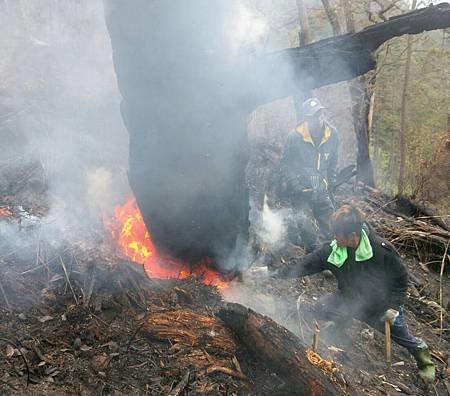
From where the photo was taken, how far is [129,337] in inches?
131

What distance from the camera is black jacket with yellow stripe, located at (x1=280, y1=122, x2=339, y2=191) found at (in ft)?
21.7

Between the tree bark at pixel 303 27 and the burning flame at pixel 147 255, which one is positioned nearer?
the burning flame at pixel 147 255

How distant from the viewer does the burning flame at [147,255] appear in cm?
498

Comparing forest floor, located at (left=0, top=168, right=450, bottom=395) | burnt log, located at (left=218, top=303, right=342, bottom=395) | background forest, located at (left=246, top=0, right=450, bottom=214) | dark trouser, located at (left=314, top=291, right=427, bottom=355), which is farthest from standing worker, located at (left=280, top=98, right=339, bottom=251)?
burnt log, located at (left=218, top=303, right=342, bottom=395)

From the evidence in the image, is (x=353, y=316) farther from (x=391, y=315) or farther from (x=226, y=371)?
(x=226, y=371)

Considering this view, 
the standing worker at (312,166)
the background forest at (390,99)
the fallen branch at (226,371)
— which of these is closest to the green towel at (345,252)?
the fallen branch at (226,371)

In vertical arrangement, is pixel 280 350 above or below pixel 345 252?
below

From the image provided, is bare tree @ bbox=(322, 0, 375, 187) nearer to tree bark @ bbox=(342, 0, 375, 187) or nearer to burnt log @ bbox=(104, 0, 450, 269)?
tree bark @ bbox=(342, 0, 375, 187)

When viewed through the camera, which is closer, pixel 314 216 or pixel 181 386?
pixel 181 386

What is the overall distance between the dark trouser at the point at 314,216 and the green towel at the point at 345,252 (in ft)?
8.09

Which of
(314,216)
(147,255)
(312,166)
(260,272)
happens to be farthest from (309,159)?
(147,255)

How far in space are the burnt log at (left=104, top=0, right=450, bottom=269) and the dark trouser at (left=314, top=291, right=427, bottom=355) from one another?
130cm

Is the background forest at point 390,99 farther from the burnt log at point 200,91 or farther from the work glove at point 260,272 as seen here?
the burnt log at point 200,91

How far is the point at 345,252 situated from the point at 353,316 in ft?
2.94
